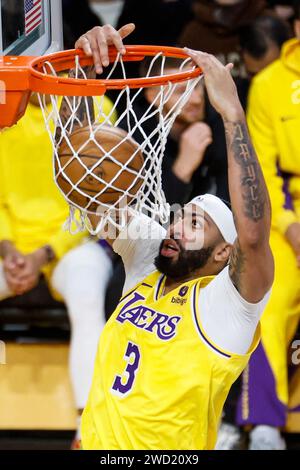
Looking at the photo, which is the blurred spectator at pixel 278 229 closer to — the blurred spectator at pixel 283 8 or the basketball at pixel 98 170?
the blurred spectator at pixel 283 8

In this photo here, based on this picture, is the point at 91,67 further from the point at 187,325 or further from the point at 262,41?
the point at 262,41

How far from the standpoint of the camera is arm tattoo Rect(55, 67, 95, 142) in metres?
2.79

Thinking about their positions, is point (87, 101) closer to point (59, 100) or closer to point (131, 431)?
point (59, 100)

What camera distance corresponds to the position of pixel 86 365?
3.68m

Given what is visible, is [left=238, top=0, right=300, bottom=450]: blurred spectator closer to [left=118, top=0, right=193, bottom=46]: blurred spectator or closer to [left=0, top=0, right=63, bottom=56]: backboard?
[left=118, top=0, right=193, bottom=46]: blurred spectator

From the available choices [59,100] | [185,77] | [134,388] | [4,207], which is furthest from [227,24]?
[134,388]

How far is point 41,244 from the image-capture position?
3900 mm

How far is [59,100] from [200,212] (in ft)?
1.80

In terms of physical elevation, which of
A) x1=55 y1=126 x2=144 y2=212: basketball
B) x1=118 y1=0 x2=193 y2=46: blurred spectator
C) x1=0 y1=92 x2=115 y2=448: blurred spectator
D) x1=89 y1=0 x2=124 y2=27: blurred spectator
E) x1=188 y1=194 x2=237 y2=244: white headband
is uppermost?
x1=55 y1=126 x2=144 y2=212: basketball

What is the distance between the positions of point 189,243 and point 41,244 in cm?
119

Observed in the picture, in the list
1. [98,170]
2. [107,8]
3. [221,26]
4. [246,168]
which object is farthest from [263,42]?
[246,168]

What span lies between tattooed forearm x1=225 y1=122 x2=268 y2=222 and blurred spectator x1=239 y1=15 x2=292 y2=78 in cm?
178

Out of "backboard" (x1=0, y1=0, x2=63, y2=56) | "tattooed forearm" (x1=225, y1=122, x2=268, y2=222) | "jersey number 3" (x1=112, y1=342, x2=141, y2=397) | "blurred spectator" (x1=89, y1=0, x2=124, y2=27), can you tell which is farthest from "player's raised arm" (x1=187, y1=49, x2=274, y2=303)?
"blurred spectator" (x1=89, y1=0, x2=124, y2=27)

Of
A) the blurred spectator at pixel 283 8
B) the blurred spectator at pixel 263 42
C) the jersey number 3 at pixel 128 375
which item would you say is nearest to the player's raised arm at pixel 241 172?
the jersey number 3 at pixel 128 375
